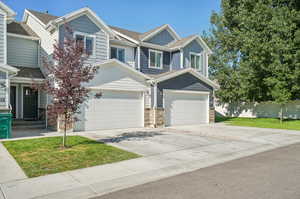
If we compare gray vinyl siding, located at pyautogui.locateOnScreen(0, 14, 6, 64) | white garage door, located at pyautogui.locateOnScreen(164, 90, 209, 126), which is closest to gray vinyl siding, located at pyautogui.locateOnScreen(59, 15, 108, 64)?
gray vinyl siding, located at pyautogui.locateOnScreen(0, 14, 6, 64)

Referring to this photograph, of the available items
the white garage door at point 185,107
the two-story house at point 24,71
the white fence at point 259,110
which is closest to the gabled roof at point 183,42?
the white garage door at point 185,107

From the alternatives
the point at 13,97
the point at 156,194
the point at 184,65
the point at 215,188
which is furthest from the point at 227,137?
the point at 13,97

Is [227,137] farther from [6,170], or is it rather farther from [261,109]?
[261,109]

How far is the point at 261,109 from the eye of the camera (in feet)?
81.5

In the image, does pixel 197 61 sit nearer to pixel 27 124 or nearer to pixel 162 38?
pixel 162 38

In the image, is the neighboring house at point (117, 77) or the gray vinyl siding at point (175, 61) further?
the gray vinyl siding at point (175, 61)

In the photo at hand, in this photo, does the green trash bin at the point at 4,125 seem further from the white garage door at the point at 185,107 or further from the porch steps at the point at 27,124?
the white garage door at the point at 185,107

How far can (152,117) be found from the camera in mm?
15516

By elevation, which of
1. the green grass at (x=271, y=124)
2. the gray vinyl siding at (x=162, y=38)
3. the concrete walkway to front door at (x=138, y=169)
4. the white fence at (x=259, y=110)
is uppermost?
the gray vinyl siding at (x=162, y=38)

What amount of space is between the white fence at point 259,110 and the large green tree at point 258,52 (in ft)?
2.69

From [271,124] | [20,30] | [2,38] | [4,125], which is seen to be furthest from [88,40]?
[271,124]

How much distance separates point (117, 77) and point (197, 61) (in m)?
9.61

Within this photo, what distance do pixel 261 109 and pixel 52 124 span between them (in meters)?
21.6

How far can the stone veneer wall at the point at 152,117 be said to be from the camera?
15.4m
